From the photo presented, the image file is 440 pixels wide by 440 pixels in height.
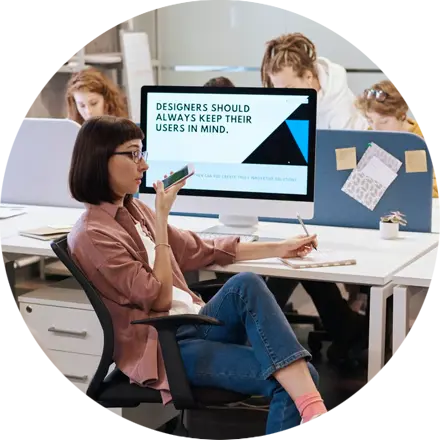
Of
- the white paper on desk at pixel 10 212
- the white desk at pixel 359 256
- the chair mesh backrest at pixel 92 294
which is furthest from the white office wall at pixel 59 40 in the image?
the chair mesh backrest at pixel 92 294

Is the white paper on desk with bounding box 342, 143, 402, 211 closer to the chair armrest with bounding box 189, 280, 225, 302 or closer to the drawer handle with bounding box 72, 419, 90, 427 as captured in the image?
the chair armrest with bounding box 189, 280, 225, 302

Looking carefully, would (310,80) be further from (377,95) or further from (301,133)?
(301,133)

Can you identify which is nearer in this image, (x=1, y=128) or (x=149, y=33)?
(x=1, y=128)

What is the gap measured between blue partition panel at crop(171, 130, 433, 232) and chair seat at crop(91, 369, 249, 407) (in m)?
0.99

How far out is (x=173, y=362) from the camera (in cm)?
265

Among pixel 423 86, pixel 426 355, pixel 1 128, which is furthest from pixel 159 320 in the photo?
pixel 423 86

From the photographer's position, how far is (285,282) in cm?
437

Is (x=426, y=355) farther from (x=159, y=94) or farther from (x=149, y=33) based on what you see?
(x=149, y=33)

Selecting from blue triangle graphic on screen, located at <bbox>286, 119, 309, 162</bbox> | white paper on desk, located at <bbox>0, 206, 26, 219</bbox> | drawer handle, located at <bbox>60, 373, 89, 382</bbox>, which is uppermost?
blue triangle graphic on screen, located at <bbox>286, 119, 309, 162</bbox>

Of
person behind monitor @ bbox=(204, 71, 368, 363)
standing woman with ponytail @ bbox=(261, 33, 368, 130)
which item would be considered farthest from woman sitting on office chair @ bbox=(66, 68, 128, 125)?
standing woman with ponytail @ bbox=(261, 33, 368, 130)

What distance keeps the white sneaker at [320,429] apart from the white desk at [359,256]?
296 millimetres

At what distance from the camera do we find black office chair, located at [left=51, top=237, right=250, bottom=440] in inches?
104

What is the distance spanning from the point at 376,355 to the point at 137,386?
64 centimetres

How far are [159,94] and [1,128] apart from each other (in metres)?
0.83
